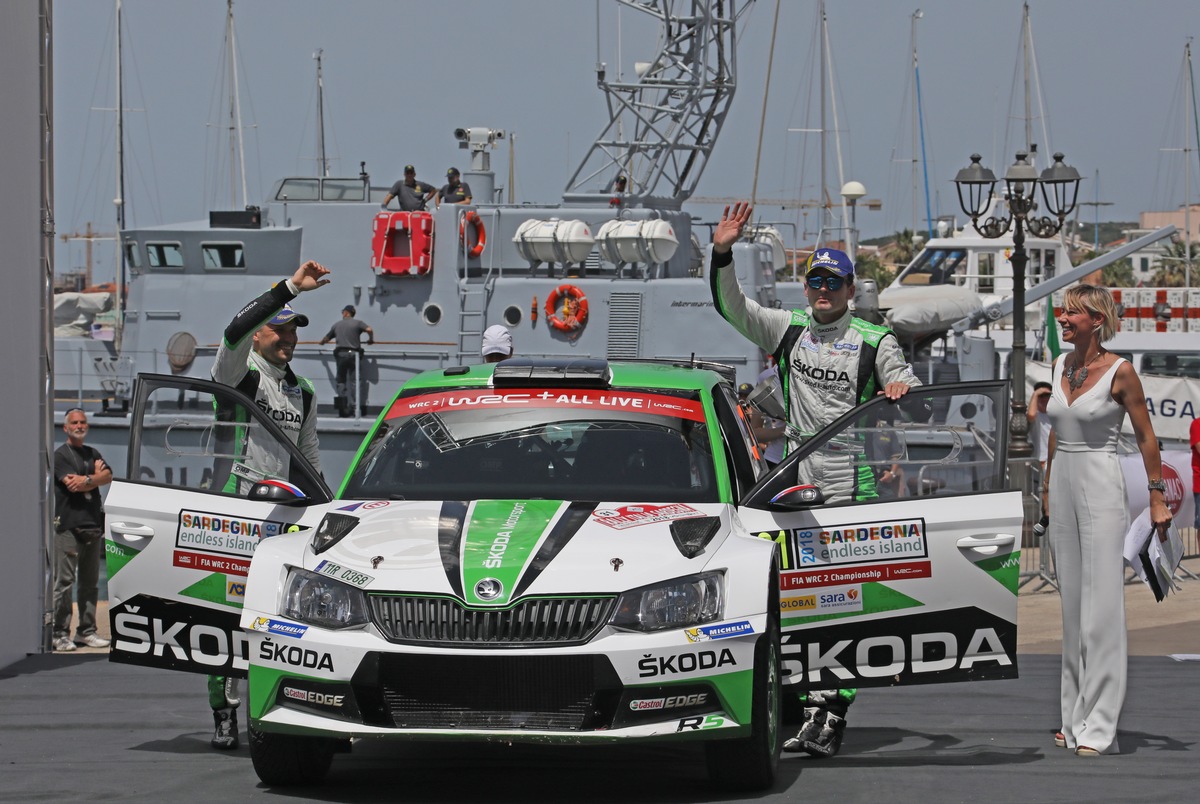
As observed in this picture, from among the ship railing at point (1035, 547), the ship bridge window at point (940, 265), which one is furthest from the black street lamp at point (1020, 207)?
the ship bridge window at point (940, 265)

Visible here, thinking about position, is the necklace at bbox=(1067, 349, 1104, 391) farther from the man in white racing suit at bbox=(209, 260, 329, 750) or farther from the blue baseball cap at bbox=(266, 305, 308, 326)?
the blue baseball cap at bbox=(266, 305, 308, 326)

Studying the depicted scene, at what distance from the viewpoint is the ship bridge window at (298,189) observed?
75.9ft

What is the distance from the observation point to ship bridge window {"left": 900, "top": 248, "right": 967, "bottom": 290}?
1569 inches

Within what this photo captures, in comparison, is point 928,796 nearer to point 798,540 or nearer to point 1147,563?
point 798,540

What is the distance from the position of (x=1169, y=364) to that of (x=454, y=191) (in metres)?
15.2

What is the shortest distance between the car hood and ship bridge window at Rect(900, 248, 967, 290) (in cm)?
3456

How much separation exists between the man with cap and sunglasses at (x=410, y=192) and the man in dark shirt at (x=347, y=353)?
1.63 meters

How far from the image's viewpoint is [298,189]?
76.1ft

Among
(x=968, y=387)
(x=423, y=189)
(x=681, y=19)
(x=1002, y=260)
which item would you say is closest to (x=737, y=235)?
(x=968, y=387)

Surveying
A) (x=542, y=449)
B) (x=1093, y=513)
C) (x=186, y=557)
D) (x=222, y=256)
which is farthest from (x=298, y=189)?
(x=1093, y=513)

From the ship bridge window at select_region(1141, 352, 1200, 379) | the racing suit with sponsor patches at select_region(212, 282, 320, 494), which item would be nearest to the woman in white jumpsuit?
the racing suit with sponsor patches at select_region(212, 282, 320, 494)

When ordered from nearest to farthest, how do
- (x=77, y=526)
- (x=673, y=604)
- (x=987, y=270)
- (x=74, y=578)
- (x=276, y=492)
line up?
1. (x=673, y=604)
2. (x=276, y=492)
3. (x=77, y=526)
4. (x=74, y=578)
5. (x=987, y=270)

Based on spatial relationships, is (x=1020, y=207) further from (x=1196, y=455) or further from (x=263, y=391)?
(x=263, y=391)

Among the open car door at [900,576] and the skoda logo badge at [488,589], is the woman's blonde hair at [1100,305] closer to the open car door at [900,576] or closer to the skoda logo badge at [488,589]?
the open car door at [900,576]
